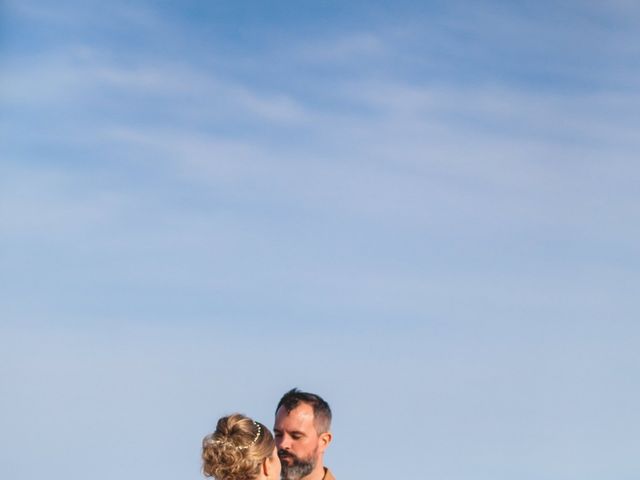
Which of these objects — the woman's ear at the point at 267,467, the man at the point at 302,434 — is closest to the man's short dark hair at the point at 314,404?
the man at the point at 302,434

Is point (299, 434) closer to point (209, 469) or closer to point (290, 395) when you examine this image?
point (290, 395)

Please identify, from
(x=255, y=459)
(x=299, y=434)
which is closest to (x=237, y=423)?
(x=255, y=459)

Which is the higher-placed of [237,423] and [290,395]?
[290,395]

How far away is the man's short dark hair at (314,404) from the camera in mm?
13789

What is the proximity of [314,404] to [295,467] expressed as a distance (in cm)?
80

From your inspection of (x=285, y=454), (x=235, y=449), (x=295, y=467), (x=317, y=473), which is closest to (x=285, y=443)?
(x=285, y=454)

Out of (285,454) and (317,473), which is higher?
(285,454)

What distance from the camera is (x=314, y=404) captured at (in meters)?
13.9

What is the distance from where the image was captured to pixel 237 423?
10.9 metres

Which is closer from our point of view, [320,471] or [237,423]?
[237,423]

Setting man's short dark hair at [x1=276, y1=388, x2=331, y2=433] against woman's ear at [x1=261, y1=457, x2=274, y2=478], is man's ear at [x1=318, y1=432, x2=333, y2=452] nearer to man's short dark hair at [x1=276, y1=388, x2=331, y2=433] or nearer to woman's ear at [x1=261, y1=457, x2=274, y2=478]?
man's short dark hair at [x1=276, y1=388, x2=331, y2=433]

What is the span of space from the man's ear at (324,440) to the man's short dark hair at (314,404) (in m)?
Result: 0.05

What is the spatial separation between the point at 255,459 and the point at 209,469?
1.41 ft

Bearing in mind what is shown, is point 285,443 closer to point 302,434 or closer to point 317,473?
point 302,434
